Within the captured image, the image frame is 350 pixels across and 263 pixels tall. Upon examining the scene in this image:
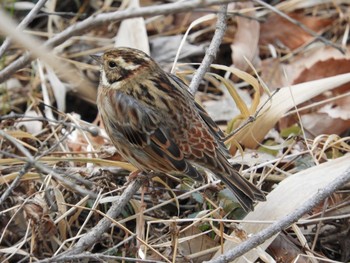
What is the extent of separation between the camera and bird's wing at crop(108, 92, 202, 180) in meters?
3.63

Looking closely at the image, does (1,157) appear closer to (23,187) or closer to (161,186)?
(23,187)

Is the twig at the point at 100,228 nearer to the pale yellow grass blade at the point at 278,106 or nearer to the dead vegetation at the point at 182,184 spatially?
the dead vegetation at the point at 182,184

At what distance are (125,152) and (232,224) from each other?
63cm

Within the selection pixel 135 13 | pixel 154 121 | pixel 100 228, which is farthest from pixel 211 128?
pixel 135 13

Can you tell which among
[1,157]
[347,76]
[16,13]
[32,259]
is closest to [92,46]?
[16,13]

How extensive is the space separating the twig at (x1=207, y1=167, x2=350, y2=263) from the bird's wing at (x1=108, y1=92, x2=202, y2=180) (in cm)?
79

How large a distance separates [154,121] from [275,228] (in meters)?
1.00

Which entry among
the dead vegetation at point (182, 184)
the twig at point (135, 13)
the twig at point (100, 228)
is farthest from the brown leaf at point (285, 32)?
the twig at point (135, 13)

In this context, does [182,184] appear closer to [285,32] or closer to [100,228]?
[100,228]

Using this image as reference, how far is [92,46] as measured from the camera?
5676mm

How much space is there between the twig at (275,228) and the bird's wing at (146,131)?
79cm

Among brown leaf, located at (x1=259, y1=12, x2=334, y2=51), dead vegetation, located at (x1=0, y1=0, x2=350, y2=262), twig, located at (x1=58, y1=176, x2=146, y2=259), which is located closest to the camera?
twig, located at (x1=58, y1=176, x2=146, y2=259)

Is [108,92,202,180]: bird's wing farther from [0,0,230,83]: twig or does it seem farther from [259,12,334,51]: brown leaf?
[259,12,334,51]: brown leaf

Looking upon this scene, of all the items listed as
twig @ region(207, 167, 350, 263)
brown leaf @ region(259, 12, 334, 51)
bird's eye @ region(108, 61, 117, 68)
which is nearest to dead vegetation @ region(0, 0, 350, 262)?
twig @ region(207, 167, 350, 263)
